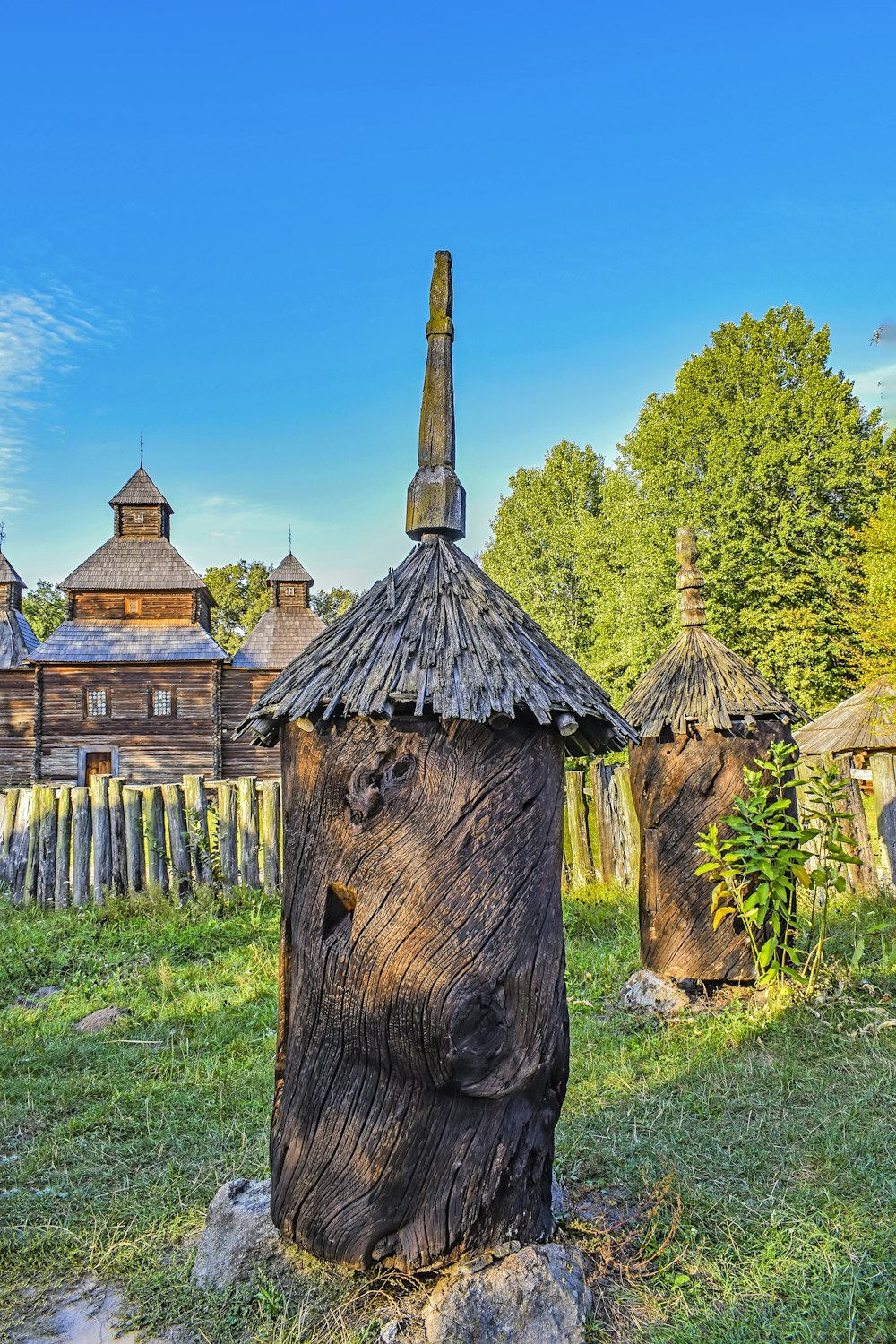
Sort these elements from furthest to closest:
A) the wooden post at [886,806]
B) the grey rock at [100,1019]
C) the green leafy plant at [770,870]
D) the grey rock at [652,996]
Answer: the wooden post at [886,806]
the grey rock at [100,1019]
the grey rock at [652,996]
the green leafy plant at [770,870]

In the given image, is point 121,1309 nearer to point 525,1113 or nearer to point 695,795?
point 525,1113

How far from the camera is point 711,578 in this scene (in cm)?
2289

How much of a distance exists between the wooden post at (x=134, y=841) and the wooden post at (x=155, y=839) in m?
0.07

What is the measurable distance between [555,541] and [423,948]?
31752mm

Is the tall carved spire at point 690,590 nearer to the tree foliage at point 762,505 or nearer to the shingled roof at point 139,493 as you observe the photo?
the tree foliage at point 762,505

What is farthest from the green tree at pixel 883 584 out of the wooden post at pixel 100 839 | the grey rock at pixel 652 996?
the wooden post at pixel 100 839

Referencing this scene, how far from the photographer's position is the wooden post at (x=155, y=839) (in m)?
9.50

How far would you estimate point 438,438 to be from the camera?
11.3 ft

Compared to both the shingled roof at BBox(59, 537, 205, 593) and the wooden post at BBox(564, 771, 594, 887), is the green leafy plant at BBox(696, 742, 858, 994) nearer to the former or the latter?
the wooden post at BBox(564, 771, 594, 887)

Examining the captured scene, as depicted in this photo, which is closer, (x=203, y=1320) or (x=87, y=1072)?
(x=203, y=1320)

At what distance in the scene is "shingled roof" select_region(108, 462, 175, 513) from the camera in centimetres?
2930

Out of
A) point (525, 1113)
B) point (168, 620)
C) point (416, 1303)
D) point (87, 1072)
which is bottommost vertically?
point (87, 1072)

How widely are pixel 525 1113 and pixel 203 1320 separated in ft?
3.77

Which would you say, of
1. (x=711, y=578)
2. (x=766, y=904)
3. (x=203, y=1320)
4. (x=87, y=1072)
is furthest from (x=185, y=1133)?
(x=711, y=578)
